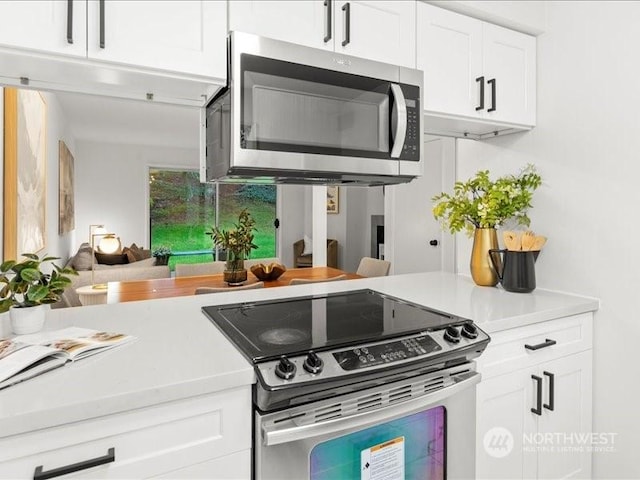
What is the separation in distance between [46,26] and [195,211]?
5.89m

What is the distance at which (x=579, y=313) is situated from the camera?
5.09 feet

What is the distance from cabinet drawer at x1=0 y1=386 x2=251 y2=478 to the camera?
2.41 ft

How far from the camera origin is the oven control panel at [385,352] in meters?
0.99

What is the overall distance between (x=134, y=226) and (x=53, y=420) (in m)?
6.21

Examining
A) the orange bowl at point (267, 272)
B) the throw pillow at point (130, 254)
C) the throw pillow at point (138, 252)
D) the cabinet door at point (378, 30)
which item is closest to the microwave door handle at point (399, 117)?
the cabinet door at point (378, 30)

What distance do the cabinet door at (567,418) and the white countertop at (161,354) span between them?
0.21 meters

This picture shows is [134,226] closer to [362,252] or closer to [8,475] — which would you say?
[362,252]

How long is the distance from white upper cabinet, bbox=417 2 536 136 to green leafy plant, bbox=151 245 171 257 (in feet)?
18.3

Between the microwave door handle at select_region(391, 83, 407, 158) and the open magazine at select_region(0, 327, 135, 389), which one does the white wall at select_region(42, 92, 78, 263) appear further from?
the microwave door handle at select_region(391, 83, 407, 158)

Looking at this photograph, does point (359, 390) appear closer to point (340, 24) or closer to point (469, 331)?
point (469, 331)

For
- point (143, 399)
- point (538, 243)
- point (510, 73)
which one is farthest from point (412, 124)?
point (143, 399)

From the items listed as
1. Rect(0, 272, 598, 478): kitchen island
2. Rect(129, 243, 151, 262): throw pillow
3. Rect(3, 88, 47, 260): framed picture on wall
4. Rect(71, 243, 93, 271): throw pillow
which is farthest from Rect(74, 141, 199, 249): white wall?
Rect(0, 272, 598, 478): kitchen island

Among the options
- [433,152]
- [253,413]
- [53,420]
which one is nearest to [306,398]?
[253,413]

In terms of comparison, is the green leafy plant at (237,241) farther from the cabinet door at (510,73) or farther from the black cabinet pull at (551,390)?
the black cabinet pull at (551,390)
